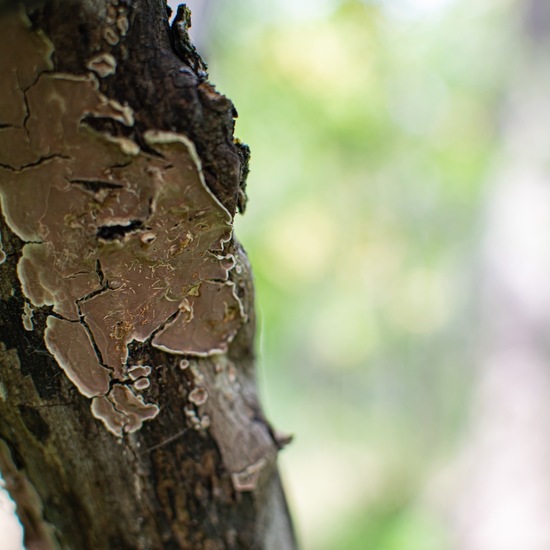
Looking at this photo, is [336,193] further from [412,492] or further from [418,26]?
[412,492]

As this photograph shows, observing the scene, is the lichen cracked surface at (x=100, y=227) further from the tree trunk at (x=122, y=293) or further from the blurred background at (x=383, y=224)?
the blurred background at (x=383, y=224)

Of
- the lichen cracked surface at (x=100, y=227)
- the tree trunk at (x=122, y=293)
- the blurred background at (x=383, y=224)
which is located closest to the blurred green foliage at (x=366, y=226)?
the blurred background at (x=383, y=224)

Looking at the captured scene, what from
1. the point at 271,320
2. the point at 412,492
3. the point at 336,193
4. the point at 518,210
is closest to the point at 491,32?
the point at 336,193

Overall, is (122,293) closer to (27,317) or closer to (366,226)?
(27,317)

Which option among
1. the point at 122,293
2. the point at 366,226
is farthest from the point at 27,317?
the point at 366,226

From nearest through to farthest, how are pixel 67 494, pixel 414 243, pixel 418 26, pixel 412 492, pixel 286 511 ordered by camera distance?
1. pixel 67 494
2. pixel 286 511
3. pixel 412 492
4. pixel 418 26
5. pixel 414 243

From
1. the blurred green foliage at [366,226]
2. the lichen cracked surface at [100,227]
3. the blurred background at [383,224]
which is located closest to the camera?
the lichen cracked surface at [100,227]

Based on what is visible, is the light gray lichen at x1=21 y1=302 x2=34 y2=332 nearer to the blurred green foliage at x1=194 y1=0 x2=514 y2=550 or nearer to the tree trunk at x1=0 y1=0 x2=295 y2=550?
the tree trunk at x1=0 y1=0 x2=295 y2=550
